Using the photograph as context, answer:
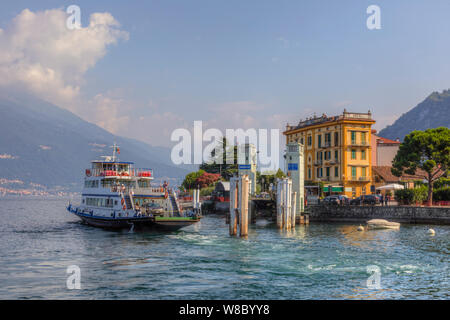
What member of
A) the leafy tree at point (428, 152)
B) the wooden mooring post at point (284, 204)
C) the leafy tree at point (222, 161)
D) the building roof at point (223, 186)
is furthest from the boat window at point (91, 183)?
the leafy tree at point (222, 161)

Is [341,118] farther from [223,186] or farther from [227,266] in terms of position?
[227,266]

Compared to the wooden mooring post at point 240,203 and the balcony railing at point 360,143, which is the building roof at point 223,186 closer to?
the balcony railing at point 360,143

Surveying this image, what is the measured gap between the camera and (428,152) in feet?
191

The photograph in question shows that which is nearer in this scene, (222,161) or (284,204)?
(284,204)

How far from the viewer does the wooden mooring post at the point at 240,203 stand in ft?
119

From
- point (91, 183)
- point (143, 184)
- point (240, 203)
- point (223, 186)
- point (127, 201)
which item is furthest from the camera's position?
point (223, 186)

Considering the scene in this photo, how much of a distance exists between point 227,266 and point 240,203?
12186mm

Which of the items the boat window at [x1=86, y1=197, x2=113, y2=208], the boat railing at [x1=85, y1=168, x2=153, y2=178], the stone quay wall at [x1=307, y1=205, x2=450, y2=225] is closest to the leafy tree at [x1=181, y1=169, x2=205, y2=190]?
the stone quay wall at [x1=307, y1=205, x2=450, y2=225]

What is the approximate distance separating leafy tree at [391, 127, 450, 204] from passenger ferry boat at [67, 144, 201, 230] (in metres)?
30.2

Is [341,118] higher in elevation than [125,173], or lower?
higher

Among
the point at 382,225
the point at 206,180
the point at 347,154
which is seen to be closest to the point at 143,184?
the point at 382,225

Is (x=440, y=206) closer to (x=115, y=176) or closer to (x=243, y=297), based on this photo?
(x=115, y=176)
